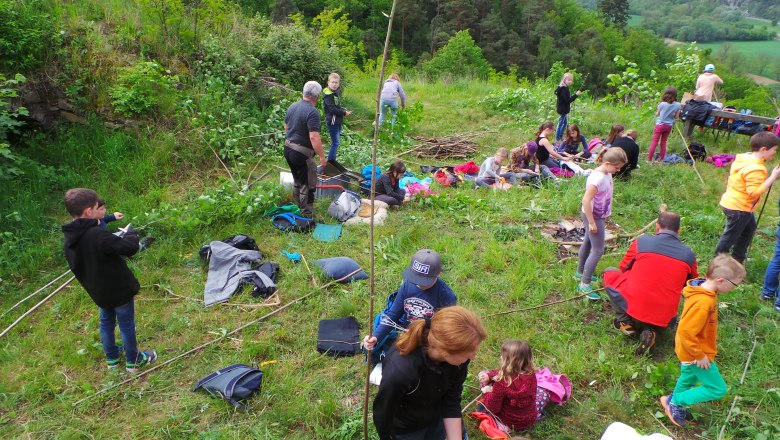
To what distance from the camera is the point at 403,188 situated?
7.61 metres

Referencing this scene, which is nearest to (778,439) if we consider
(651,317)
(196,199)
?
(651,317)

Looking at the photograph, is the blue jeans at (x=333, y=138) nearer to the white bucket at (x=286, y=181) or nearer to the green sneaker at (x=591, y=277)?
the white bucket at (x=286, y=181)

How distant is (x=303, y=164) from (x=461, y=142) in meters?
5.06

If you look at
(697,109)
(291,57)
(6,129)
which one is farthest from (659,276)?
(291,57)

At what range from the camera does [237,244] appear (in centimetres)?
572

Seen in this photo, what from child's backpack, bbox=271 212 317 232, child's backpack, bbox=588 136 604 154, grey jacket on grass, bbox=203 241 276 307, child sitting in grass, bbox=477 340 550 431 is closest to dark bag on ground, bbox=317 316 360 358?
grey jacket on grass, bbox=203 241 276 307

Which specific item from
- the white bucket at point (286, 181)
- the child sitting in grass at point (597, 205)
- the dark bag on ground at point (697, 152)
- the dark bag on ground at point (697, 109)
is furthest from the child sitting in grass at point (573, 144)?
the white bucket at point (286, 181)

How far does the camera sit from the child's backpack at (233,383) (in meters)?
3.65

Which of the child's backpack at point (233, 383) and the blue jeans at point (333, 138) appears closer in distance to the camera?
the child's backpack at point (233, 383)

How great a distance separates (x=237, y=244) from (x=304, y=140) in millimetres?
1690

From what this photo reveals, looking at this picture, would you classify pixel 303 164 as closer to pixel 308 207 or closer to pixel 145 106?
pixel 308 207

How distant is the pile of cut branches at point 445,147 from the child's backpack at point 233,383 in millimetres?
6630

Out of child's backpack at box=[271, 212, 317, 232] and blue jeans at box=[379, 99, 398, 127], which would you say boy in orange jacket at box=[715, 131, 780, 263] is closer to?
child's backpack at box=[271, 212, 317, 232]

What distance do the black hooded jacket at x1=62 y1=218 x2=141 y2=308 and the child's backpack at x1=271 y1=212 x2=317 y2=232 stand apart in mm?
2777
